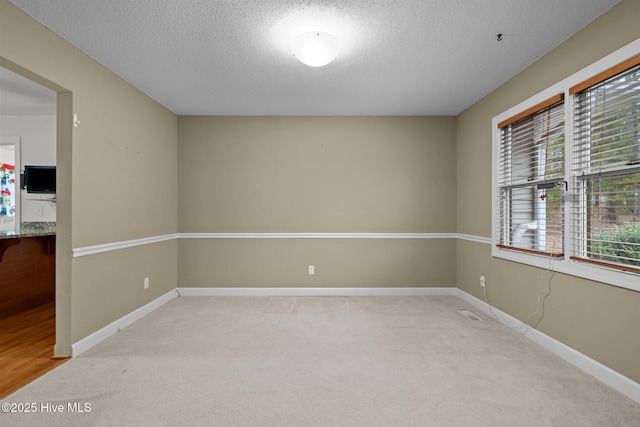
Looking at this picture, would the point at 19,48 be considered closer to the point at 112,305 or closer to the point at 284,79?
the point at 284,79

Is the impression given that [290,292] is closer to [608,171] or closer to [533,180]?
[533,180]

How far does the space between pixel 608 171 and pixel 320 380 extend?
235 centimetres

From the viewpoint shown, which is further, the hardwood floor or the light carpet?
the hardwood floor

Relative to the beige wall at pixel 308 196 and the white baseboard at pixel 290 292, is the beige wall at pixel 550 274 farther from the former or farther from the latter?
the white baseboard at pixel 290 292

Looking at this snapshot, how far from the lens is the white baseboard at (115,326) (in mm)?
2498

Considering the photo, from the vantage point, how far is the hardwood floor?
2131 millimetres

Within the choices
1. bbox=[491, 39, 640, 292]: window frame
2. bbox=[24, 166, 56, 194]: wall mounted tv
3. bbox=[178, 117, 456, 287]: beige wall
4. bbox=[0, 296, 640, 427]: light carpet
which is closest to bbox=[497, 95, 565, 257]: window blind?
bbox=[491, 39, 640, 292]: window frame

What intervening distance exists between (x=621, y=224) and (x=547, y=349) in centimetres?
117

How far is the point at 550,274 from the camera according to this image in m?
2.54

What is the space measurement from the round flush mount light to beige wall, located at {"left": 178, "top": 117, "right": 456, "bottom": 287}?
6.21 ft

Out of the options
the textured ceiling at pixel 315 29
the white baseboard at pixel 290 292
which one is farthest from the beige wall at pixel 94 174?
the white baseboard at pixel 290 292

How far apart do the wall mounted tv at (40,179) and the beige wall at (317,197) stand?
1.63 m

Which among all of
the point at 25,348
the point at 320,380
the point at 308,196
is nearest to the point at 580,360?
the point at 320,380

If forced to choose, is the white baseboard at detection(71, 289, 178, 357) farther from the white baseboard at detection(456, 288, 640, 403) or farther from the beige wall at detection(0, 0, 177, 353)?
the white baseboard at detection(456, 288, 640, 403)
